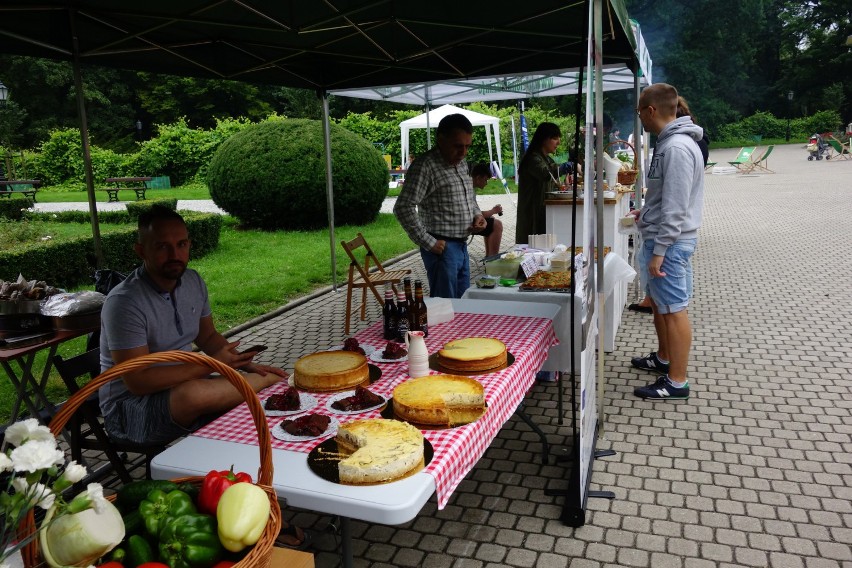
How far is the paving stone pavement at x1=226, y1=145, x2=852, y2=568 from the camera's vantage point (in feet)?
9.72

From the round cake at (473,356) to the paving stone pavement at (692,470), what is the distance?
918mm

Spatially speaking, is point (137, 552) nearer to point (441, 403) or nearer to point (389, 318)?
point (441, 403)

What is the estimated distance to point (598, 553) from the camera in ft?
9.64

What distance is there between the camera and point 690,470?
366 centimetres

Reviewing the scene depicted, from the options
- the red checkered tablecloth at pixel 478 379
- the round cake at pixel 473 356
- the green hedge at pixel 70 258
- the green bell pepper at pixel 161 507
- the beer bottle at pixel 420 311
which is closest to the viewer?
the green bell pepper at pixel 161 507

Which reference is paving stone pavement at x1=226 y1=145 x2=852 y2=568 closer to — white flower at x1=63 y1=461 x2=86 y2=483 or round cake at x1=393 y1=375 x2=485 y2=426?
round cake at x1=393 y1=375 x2=485 y2=426

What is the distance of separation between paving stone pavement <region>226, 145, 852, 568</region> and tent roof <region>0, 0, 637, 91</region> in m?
2.38

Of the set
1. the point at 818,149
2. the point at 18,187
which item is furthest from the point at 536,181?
the point at 818,149

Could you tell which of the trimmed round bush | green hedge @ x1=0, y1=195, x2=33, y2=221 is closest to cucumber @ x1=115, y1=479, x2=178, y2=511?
the trimmed round bush

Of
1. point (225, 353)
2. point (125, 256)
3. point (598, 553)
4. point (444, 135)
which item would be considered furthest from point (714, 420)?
point (125, 256)

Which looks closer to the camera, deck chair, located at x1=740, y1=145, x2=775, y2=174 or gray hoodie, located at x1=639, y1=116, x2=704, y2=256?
gray hoodie, located at x1=639, y1=116, x2=704, y2=256

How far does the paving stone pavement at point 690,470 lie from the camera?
296 cm

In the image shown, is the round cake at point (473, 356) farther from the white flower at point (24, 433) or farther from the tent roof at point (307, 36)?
the white flower at point (24, 433)

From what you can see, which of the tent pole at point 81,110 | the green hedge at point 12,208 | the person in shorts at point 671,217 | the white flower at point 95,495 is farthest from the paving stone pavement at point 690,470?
the green hedge at point 12,208
